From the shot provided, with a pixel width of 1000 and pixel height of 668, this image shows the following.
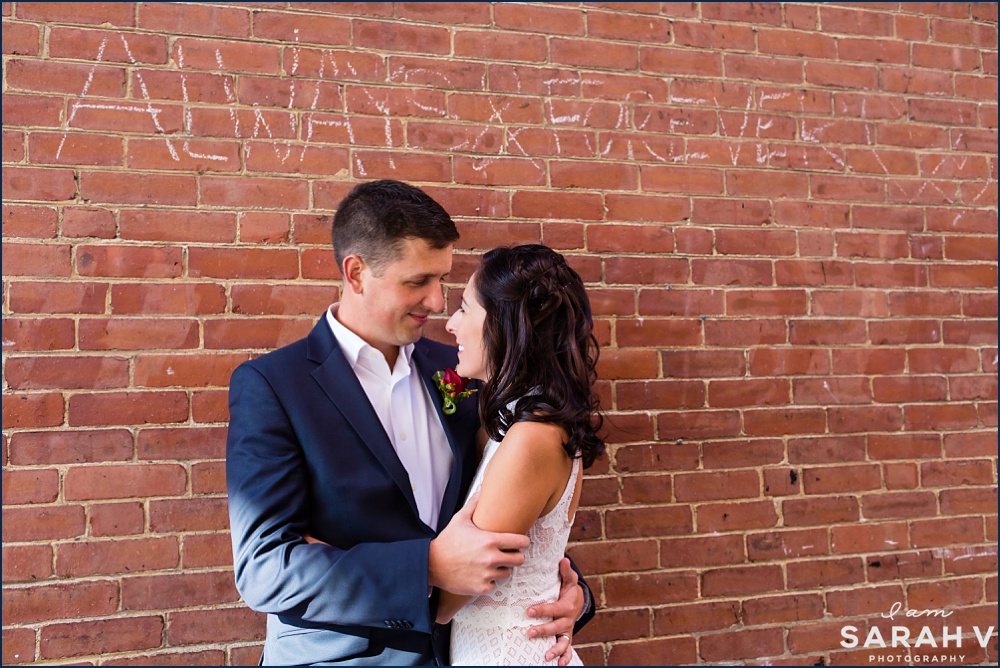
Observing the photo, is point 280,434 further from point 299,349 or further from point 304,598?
point 304,598

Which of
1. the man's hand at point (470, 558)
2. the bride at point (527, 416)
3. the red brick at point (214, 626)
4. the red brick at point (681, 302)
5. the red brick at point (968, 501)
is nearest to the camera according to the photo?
the man's hand at point (470, 558)

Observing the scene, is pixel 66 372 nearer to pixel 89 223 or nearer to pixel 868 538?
pixel 89 223

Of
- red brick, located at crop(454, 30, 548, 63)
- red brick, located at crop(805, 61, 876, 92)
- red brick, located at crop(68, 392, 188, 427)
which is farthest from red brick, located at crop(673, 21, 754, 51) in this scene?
red brick, located at crop(68, 392, 188, 427)

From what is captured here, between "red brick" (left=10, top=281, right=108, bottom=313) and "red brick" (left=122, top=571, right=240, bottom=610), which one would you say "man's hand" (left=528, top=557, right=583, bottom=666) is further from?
"red brick" (left=10, top=281, right=108, bottom=313)

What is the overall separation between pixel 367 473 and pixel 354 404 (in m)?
0.19

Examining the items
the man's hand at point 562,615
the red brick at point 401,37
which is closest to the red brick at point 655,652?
the man's hand at point 562,615

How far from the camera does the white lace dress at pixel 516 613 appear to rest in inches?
75.9

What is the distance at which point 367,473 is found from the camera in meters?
1.94

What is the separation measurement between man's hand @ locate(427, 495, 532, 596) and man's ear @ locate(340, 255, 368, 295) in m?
0.79

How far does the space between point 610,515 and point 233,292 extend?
1464 millimetres

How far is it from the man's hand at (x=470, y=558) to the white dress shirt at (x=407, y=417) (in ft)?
1.10

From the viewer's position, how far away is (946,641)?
287 cm

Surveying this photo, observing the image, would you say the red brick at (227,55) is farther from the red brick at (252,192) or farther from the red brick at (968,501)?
the red brick at (968,501)

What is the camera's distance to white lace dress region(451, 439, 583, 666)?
193cm
